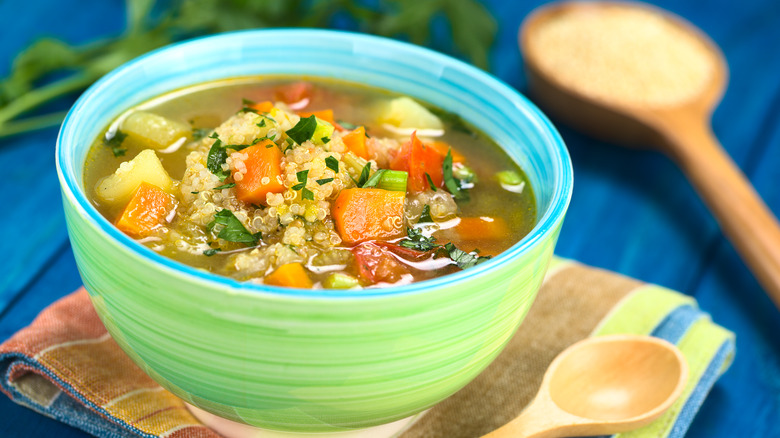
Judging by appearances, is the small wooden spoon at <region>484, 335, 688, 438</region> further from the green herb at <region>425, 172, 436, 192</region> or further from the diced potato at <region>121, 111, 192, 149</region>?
the diced potato at <region>121, 111, 192, 149</region>

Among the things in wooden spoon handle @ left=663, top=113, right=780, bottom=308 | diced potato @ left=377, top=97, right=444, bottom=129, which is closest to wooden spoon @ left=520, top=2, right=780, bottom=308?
wooden spoon handle @ left=663, top=113, right=780, bottom=308

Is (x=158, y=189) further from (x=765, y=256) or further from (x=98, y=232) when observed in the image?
(x=765, y=256)

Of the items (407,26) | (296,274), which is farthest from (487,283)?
(407,26)

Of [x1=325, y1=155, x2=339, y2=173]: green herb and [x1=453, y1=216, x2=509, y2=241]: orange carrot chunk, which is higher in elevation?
[x1=325, y1=155, x2=339, y2=173]: green herb

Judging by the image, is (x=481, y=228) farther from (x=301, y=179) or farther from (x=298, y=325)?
(x=298, y=325)

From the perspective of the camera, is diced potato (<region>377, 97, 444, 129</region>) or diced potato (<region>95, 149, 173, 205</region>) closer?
diced potato (<region>95, 149, 173, 205</region>)

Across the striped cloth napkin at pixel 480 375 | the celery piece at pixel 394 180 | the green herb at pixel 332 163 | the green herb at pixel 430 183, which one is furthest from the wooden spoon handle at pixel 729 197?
the green herb at pixel 332 163

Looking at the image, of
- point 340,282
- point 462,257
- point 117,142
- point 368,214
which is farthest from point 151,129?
point 462,257

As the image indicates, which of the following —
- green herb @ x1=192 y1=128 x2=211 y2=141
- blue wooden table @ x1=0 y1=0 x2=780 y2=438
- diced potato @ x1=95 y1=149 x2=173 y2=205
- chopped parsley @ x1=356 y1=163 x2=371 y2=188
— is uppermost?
chopped parsley @ x1=356 y1=163 x2=371 y2=188
